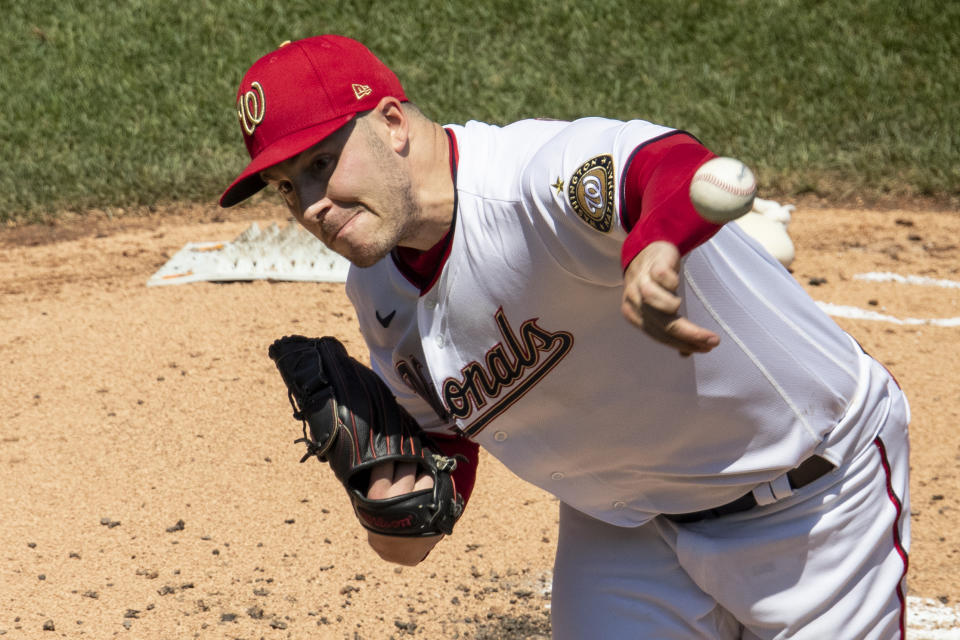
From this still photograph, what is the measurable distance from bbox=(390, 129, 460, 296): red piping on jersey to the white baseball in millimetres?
687

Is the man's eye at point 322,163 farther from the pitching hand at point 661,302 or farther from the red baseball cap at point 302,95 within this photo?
the pitching hand at point 661,302

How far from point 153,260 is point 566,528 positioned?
12.7ft

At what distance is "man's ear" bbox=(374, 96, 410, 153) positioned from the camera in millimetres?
2244

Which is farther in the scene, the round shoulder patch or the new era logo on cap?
the new era logo on cap

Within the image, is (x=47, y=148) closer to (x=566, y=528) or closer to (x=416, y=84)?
(x=416, y=84)

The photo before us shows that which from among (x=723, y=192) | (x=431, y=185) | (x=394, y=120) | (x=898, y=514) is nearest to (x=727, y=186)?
(x=723, y=192)

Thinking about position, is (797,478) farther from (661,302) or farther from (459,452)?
(661,302)

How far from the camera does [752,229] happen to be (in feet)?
18.2

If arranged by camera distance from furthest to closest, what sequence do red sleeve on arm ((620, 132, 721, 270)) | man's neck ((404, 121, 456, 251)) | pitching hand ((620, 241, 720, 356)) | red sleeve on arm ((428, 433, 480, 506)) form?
red sleeve on arm ((428, 433, 480, 506))
man's neck ((404, 121, 456, 251))
red sleeve on arm ((620, 132, 721, 270))
pitching hand ((620, 241, 720, 356))

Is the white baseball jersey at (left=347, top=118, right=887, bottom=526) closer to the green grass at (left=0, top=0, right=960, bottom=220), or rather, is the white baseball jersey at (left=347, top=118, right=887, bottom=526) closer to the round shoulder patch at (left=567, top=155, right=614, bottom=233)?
the round shoulder patch at (left=567, top=155, right=614, bottom=233)

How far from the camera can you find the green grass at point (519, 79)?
6.90m

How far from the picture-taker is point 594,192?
1872mm

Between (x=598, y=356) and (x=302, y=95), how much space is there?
77cm

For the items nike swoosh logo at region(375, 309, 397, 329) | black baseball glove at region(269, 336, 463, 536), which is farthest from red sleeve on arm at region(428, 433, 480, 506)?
nike swoosh logo at region(375, 309, 397, 329)
